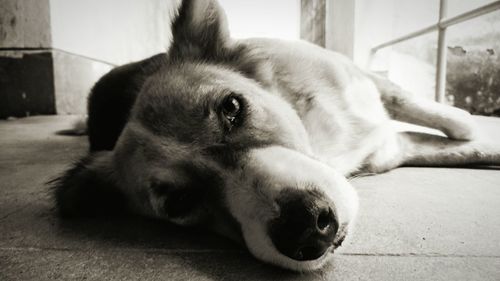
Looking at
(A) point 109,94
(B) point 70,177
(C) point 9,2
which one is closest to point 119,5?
(C) point 9,2

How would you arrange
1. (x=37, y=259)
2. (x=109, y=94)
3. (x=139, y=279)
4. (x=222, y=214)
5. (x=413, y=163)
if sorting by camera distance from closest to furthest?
(x=139, y=279)
(x=37, y=259)
(x=222, y=214)
(x=413, y=163)
(x=109, y=94)

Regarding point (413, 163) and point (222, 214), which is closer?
point (222, 214)

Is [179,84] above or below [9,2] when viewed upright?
below

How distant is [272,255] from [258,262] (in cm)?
7

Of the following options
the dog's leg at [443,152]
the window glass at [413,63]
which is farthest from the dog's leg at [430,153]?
the window glass at [413,63]

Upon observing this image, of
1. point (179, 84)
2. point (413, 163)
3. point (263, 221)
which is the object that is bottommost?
point (413, 163)

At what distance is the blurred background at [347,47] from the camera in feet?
15.0

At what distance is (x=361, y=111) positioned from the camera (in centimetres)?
209

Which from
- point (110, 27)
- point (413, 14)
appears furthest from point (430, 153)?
point (110, 27)

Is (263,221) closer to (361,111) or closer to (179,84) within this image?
(179,84)

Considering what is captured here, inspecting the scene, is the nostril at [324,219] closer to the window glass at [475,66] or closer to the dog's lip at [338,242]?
the dog's lip at [338,242]

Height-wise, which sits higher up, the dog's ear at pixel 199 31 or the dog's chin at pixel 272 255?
the dog's ear at pixel 199 31

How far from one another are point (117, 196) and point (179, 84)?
55 centimetres

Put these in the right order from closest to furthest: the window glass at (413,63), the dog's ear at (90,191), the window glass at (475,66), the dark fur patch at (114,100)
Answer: the dog's ear at (90,191)
the dark fur patch at (114,100)
the window glass at (475,66)
the window glass at (413,63)
